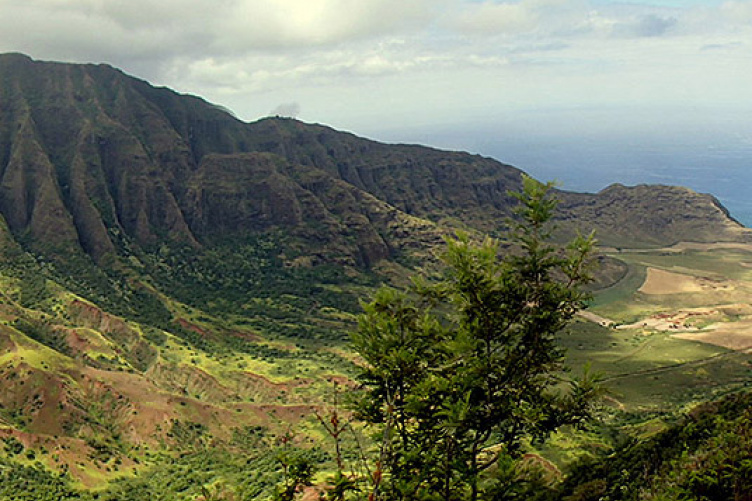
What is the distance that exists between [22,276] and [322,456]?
300 feet

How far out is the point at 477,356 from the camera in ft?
52.8

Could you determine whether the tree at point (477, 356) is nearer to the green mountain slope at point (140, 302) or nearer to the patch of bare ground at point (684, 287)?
the green mountain slope at point (140, 302)

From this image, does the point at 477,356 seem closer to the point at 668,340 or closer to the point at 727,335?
the point at 668,340

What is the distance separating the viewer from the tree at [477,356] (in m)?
15.5

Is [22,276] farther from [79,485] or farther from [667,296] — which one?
[667,296]

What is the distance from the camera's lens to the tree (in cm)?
1545

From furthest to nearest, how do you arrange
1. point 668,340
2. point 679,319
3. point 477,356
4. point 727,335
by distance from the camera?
point 679,319
point 727,335
point 668,340
point 477,356

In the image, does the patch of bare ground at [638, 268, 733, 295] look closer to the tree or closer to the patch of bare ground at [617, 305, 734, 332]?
the patch of bare ground at [617, 305, 734, 332]

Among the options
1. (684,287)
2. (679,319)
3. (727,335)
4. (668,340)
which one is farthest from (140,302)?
(684,287)

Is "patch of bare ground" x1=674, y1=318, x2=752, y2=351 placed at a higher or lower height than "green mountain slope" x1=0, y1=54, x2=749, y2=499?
lower

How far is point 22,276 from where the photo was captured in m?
129

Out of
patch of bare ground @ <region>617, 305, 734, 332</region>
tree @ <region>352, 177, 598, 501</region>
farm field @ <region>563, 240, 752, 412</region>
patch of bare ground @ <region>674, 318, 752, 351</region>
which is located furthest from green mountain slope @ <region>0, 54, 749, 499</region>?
tree @ <region>352, 177, 598, 501</region>

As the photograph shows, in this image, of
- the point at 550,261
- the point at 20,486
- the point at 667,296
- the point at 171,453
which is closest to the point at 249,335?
the point at 171,453

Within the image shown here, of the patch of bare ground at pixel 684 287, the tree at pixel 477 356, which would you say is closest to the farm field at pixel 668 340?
the patch of bare ground at pixel 684 287
